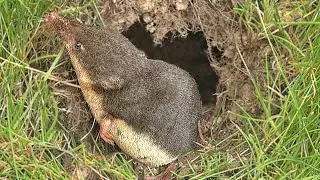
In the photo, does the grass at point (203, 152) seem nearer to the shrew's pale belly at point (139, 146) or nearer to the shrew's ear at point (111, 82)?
the shrew's pale belly at point (139, 146)

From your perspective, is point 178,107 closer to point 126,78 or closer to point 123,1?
point 126,78

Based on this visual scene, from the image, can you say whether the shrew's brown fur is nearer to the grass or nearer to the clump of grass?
the grass

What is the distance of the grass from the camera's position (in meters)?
2.86

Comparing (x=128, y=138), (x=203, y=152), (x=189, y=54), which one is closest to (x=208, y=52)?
(x=189, y=54)

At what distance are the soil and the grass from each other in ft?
0.23

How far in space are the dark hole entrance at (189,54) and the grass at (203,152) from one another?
477 mm

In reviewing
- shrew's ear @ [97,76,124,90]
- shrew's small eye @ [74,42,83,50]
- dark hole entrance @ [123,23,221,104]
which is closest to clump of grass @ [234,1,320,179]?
dark hole entrance @ [123,23,221,104]

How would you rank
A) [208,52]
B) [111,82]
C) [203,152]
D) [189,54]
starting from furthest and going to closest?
[189,54] < [208,52] < [203,152] < [111,82]

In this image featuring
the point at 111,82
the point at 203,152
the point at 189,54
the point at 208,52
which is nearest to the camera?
the point at 111,82

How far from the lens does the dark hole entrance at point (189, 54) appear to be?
3.47 m

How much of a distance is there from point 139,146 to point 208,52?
70cm

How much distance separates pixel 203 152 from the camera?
3062 mm

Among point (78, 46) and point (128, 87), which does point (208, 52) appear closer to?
point (128, 87)

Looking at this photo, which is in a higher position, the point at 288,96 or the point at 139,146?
the point at 288,96
